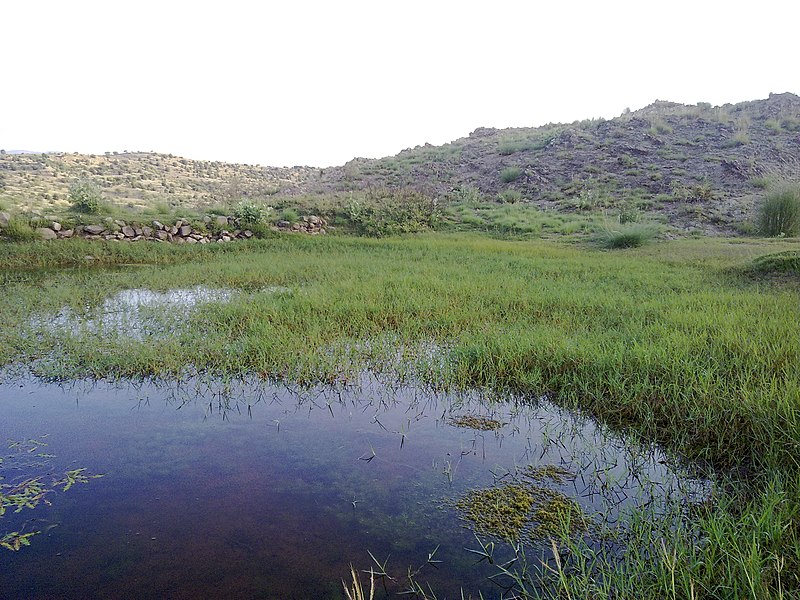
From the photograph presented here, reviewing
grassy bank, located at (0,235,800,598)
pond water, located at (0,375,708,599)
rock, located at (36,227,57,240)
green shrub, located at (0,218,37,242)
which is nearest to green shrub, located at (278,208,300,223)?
grassy bank, located at (0,235,800,598)

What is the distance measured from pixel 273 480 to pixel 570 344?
10.1 ft

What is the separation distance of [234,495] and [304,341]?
2.54m

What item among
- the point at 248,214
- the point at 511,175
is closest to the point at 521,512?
the point at 248,214

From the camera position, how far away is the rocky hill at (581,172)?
63.0 ft

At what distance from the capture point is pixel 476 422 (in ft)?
12.8

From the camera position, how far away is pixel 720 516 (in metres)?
2.56

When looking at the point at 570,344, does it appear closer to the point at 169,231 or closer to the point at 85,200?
the point at 169,231

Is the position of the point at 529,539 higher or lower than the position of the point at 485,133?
lower

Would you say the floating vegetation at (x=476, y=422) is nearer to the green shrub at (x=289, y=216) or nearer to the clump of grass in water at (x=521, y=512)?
the clump of grass in water at (x=521, y=512)

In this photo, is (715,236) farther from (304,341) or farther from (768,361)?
(304,341)

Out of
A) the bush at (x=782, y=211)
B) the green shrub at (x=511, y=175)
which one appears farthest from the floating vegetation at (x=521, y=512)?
the green shrub at (x=511, y=175)

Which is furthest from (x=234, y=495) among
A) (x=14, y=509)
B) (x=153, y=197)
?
(x=153, y=197)

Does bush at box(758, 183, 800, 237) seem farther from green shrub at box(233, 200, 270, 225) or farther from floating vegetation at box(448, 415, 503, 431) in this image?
green shrub at box(233, 200, 270, 225)

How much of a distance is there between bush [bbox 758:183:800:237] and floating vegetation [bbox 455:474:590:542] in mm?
14284
